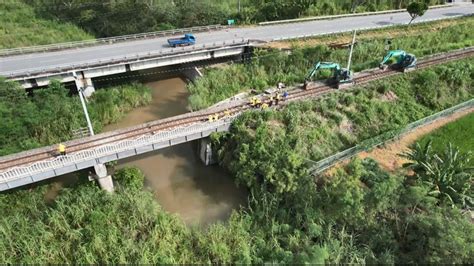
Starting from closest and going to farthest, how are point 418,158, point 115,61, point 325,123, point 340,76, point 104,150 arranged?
point 418,158, point 104,150, point 325,123, point 340,76, point 115,61

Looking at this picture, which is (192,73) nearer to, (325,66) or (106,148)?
(325,66)

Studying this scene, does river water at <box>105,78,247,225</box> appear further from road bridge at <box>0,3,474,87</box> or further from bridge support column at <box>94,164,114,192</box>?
road bridge at <box>0,3,474,87</box>

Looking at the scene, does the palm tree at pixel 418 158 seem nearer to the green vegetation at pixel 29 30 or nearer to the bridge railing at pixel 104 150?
the bridge railing at pixel 104 150

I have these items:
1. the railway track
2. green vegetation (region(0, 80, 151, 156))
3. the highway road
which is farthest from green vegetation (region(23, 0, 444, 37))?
the railway track

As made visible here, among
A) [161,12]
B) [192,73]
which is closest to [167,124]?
[192,73]

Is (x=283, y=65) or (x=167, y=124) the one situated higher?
(x=283, y=65)

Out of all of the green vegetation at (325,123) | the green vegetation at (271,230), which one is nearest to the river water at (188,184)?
the green vegetation at (325,123)

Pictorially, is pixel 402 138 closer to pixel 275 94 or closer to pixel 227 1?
pixel 275 94
